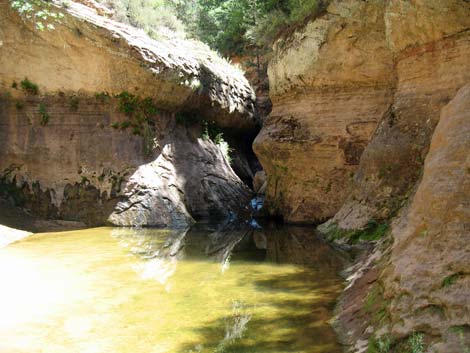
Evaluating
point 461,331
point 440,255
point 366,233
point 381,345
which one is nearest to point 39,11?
point 366,233

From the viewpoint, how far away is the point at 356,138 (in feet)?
35.4

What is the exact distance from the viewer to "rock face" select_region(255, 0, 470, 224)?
706cm

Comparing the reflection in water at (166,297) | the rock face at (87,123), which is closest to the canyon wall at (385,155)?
the reflection in water at (166,297)

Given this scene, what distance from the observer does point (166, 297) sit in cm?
490

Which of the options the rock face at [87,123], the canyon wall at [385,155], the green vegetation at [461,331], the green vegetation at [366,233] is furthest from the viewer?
the rock face at [87,123]

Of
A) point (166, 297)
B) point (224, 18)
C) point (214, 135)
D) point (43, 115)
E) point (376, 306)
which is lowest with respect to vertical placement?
point (166, 297)

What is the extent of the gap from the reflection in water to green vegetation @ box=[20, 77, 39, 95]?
15.2 feet

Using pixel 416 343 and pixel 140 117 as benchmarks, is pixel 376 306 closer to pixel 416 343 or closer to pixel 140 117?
Result: pixel 416 343

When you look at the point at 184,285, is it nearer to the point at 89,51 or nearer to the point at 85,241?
the point at 85,241

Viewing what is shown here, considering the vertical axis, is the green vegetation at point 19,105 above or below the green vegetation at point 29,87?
below

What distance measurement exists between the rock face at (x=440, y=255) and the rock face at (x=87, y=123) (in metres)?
8.44

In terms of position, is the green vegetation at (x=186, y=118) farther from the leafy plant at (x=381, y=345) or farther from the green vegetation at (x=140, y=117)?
the leafy plant at (x=381, y=345)

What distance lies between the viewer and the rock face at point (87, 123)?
447 inches

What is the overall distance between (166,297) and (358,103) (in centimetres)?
755
